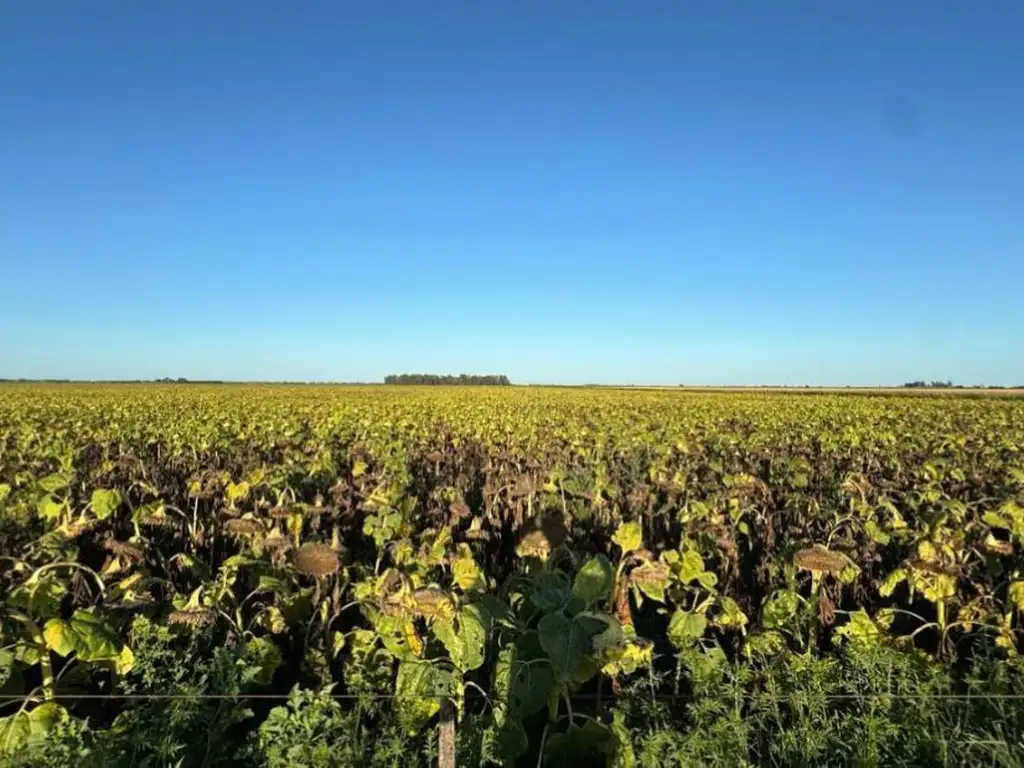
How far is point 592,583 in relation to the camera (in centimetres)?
287

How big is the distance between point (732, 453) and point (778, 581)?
663 centimetres

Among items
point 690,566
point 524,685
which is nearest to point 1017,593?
point 690,566

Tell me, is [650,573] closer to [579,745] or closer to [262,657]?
[579,745]

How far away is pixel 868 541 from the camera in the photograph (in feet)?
18.4

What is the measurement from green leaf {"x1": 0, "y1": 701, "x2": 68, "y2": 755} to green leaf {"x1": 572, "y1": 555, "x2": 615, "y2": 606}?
2.06 meters

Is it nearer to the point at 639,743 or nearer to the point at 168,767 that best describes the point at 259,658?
the point at 168,767

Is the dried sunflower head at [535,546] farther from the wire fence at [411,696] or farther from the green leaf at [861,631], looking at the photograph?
the green leaf at [861,631]

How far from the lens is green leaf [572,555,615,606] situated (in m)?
2.87

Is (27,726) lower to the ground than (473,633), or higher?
lower

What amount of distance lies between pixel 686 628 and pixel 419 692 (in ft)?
4.67

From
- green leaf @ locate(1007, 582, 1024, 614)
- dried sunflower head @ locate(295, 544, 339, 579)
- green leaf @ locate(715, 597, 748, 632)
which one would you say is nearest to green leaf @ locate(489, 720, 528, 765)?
dried sunflower head @ locate(295, 544, 339, 579)

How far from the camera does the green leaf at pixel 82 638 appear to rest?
9.32ft

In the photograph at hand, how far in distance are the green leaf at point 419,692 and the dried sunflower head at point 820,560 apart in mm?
2000

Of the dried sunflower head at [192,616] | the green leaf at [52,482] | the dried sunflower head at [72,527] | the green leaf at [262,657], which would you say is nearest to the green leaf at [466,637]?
the green leaf at [262,657]
